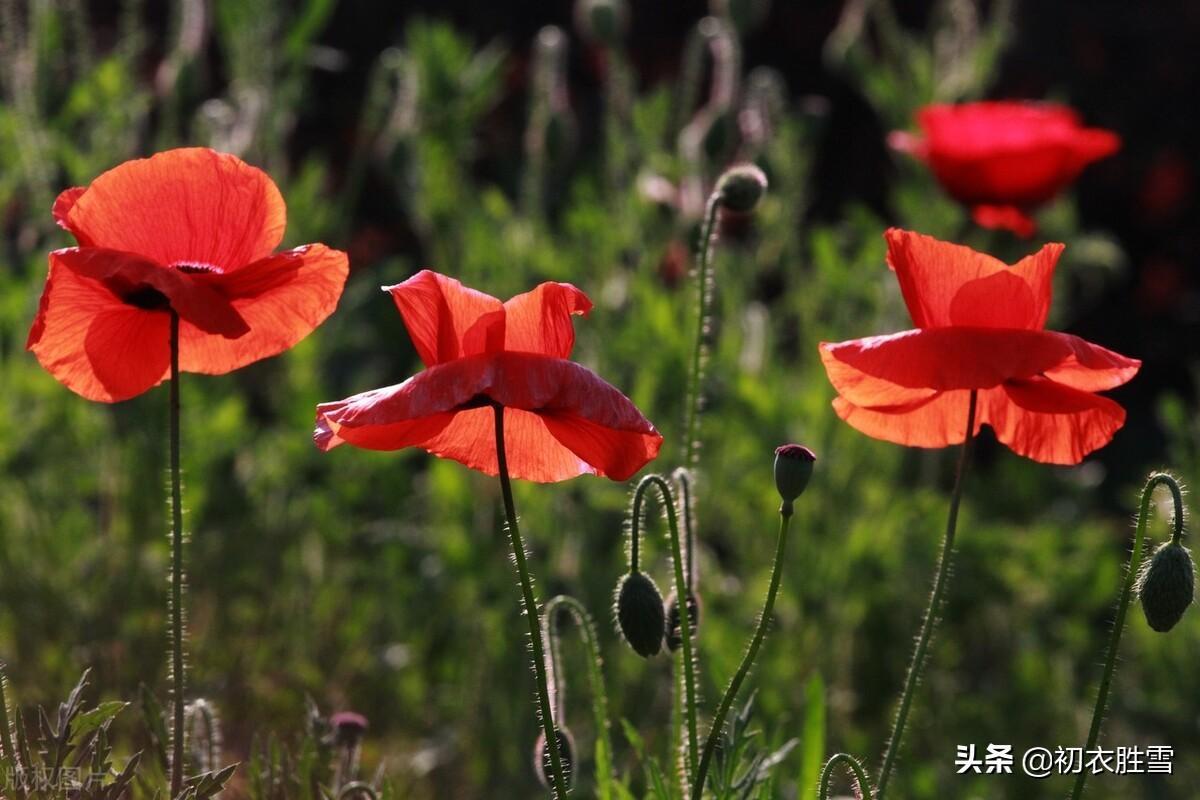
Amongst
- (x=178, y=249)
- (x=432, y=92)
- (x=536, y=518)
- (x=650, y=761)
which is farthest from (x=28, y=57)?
(x=650, y=761)

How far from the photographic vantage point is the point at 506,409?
1143 millimetres

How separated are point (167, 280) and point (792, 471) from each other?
0.40 meters

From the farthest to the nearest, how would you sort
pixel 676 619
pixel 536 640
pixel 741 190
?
pixel 741 190
pixel 676 619
pixel 536 640

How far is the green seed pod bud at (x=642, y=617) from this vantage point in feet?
3.67

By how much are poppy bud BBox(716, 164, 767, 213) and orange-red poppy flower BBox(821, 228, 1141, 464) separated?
0.68 ft

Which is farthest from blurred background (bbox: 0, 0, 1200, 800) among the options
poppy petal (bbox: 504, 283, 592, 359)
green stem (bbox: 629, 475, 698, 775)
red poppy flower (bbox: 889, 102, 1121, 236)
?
poppy petal (bbox: 504, 283, 592, 359)

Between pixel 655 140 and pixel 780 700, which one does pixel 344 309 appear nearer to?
pixel 655 140

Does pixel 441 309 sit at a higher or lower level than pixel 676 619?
higher

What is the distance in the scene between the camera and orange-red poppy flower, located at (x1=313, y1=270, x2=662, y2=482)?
975mm

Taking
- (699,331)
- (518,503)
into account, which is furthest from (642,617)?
(518,503)

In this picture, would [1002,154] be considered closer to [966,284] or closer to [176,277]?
Result: [966,284]

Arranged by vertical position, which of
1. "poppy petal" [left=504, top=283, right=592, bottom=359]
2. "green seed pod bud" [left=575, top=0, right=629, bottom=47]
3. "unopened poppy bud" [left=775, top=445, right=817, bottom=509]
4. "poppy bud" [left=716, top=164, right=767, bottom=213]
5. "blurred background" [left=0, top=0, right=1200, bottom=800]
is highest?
"green seed pod bud" [left=575, top=0, right=629, bottom=47]

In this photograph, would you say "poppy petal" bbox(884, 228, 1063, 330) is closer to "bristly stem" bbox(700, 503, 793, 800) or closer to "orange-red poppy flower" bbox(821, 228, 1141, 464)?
"orange-red poppy flower" bbox(821, 228, 1141, 464)

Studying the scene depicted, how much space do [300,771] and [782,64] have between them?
4.80m
